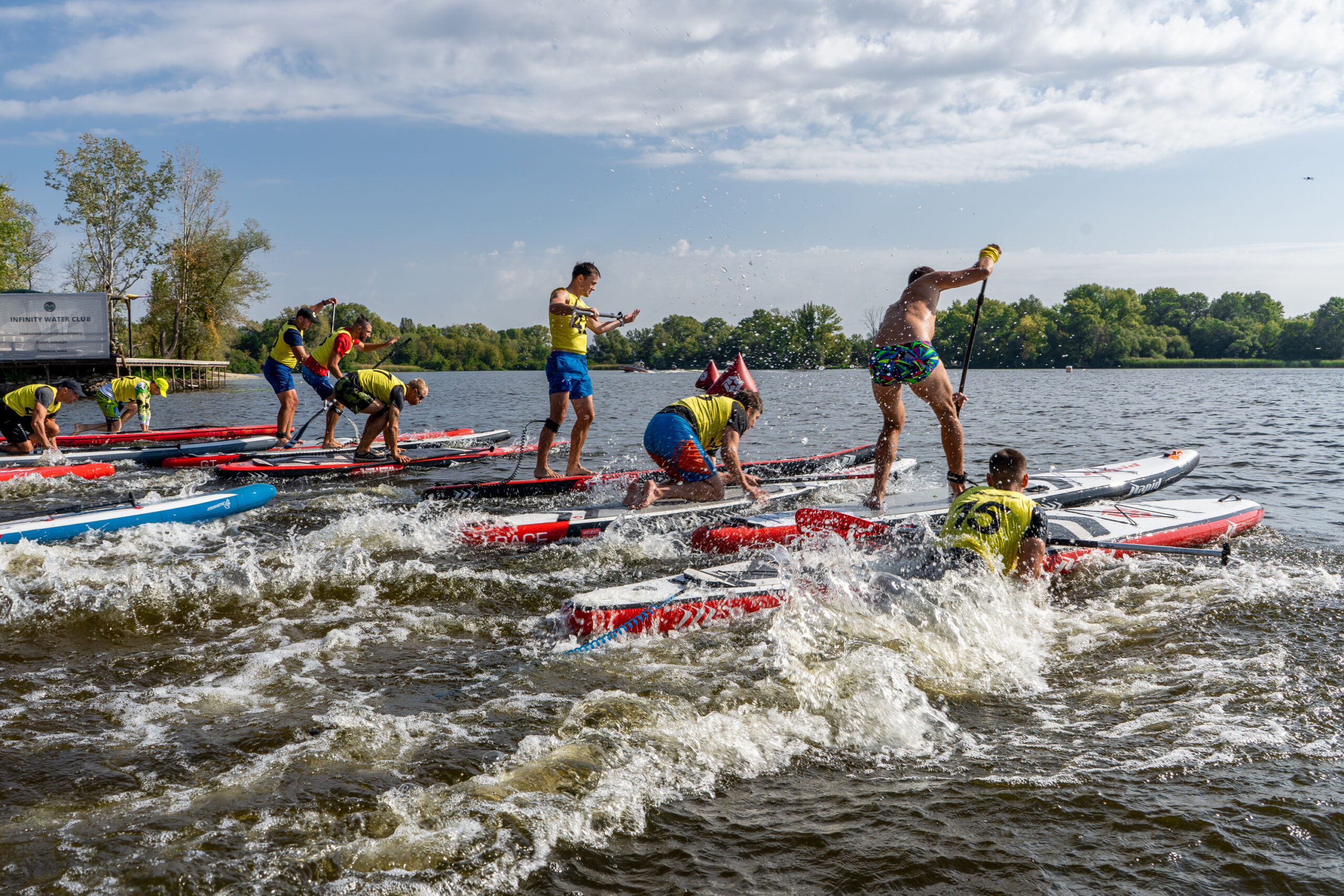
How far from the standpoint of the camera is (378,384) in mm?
11305

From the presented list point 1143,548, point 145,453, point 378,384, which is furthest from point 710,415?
point 145,453

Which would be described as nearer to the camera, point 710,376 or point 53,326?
point 710,376

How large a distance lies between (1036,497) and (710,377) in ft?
13.0

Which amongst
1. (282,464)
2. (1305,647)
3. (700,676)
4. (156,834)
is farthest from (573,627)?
(282,464)

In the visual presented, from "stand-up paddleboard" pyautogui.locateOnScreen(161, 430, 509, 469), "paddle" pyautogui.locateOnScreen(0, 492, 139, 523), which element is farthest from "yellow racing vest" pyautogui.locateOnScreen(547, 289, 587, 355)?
"paddle" pyautogui.locateOnScreen(0, 492, 139, 523)

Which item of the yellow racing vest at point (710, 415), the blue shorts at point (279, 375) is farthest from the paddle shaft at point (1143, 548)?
the blue shorts at point (279, 375)

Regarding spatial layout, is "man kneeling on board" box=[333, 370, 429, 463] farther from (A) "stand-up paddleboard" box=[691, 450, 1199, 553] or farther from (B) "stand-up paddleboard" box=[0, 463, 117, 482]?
(A) "stand-up paddleboard" box=[691, 450, 1199, 553]

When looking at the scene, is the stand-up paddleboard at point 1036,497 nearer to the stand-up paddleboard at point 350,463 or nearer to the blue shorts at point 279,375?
the stand-up paddleboard at point 350,463

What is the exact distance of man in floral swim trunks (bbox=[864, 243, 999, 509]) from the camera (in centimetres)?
738

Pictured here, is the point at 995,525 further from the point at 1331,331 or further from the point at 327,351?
the point at 1331,331

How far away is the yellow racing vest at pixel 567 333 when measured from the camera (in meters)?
9.21

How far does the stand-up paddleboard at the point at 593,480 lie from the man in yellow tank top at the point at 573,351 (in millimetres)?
193

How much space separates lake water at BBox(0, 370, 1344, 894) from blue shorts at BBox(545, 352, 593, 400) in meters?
2.41

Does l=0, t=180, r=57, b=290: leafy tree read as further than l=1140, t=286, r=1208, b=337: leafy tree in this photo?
No
